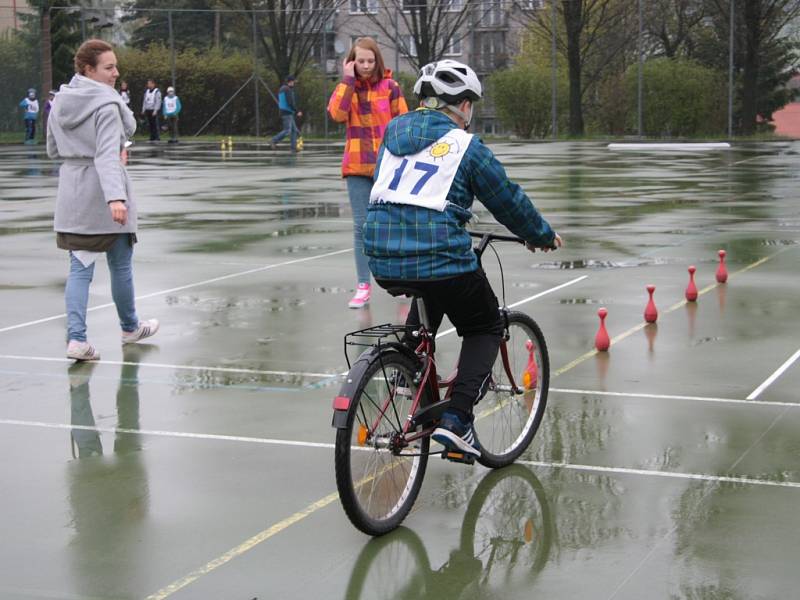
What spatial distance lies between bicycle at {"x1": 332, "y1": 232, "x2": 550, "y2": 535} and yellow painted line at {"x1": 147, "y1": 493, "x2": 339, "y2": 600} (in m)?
0.36

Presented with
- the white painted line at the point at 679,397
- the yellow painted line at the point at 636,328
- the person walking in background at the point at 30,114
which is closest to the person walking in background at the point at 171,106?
the person walking in background at the point at 30,114

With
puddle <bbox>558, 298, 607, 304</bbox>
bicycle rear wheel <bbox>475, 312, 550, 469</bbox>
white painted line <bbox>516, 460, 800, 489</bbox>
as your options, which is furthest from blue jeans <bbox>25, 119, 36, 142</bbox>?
white painted line <bbox>516, 460, 800, 489</bbox>

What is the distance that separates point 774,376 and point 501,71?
42.2m

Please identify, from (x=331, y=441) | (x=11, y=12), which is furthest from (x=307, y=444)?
(x=11, y=12)

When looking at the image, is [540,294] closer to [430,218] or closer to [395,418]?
[395,418]

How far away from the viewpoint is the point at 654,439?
664cm

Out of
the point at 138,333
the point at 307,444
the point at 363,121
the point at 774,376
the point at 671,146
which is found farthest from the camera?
the point at 671,146

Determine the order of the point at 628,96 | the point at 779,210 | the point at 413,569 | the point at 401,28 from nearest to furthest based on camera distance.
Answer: the point at 413,569 < the point at 779,210 < the point at 628,96 < the point at 401,28

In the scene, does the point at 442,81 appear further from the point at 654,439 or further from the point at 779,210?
the point at 779,210

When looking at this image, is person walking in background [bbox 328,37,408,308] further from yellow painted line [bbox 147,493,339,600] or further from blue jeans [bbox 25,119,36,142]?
blue jeans [bbox 25,119,36,142]

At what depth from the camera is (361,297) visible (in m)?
10.6

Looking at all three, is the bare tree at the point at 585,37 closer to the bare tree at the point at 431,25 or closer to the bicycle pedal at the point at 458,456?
the bare tree at the point at 431,25

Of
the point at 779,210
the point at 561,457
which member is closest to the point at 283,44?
the point at 779,210

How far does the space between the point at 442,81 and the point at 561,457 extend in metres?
1.89
